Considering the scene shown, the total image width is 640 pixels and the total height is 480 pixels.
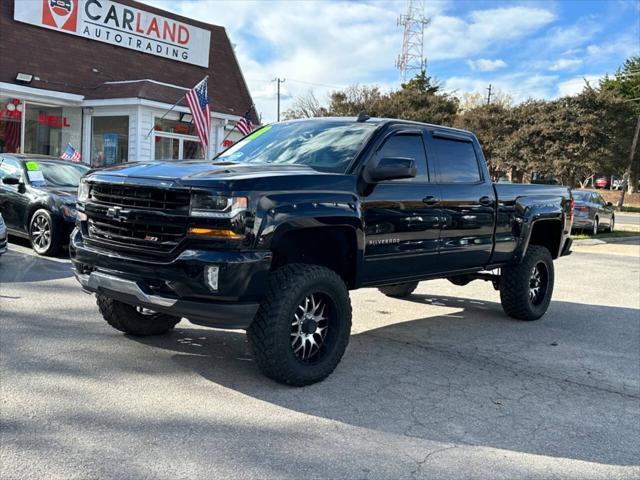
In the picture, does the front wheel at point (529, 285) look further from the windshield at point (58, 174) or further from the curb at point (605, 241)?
the curb at point (605, 241)

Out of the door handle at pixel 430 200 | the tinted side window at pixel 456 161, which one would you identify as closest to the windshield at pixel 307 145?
the door handle at pixel 430 200

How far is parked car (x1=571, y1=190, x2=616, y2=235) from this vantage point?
63.2 ft

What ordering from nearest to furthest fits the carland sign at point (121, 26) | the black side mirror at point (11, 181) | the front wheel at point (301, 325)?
1. the front wheel at point (301, 325)
2. the black side mirror at point (11, 181)
3. the carland sign at point (121, 26)

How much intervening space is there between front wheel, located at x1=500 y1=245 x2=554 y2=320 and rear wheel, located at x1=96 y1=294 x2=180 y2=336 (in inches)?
153

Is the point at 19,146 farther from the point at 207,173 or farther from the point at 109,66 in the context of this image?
the point at 207,173

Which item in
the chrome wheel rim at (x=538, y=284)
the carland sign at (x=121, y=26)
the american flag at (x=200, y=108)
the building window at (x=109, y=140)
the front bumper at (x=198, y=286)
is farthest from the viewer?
the building window at (x=109, y=140)

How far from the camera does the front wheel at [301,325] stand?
4.29m

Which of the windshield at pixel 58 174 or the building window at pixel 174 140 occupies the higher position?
the building window at pixel 174 140

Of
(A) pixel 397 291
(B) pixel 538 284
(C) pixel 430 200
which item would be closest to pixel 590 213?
(B) pixel 538 284

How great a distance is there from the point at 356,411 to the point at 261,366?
2.47 ft

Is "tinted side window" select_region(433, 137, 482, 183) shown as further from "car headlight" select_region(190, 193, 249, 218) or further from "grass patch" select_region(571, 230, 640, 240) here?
"grass patch" select_region(571, 230, 640, 240)

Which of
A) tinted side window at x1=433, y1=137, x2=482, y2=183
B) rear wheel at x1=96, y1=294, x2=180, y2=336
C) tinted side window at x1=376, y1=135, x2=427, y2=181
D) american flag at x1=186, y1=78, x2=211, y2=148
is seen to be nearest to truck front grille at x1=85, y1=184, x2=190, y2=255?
rear wheel at x1=96, y1=294, x2=180, y2=336

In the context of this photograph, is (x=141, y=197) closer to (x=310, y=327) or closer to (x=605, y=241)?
(x=310, y=327)

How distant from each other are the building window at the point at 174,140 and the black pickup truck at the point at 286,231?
49.2 ft
